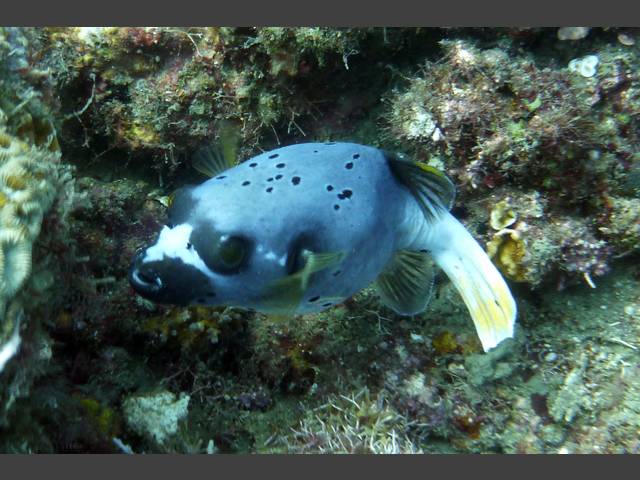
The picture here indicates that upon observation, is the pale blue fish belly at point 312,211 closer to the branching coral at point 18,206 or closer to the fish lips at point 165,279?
the fish lips at point 165,279

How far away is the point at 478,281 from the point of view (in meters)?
3.51

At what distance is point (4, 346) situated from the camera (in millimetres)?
2363

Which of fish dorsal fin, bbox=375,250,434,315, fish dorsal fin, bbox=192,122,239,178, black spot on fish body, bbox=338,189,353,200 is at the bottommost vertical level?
fish dorsal fin, bbox=375,250,434,315

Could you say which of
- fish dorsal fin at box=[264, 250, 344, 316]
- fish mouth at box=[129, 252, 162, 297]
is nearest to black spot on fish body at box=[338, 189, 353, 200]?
fish dorsal fin at box=[264, 250, 344, 316]

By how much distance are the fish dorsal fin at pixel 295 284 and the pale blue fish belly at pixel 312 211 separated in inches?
2.1

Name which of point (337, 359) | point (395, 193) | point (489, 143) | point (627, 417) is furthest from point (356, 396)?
point (489, 143)

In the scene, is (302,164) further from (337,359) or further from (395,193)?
(337,359)

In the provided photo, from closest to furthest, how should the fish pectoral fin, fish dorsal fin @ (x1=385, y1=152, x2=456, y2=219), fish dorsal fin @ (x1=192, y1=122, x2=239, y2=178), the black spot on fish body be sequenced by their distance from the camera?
the black spot on fish body, fish dorsal fin @ (x1=192, y1=122, x2=239, y2=178), fish dorsal fin @ (x1=385, y1=152, x2=456, y2=219), the fish pectoral fin

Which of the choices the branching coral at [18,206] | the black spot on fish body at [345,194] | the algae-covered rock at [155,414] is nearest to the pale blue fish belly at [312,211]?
the black spot on fish body at [345,194]

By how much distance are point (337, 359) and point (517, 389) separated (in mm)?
1375

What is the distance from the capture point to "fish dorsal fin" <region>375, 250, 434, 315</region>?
11.5 ft

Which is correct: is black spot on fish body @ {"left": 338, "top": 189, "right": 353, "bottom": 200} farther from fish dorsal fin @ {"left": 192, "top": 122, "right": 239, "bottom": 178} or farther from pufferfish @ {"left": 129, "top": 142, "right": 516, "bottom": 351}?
fish dorsal fin @ {"left": 192, "top": 122, "right": 239, "bottom": 178}

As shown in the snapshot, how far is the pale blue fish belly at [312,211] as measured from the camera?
242 centimetres

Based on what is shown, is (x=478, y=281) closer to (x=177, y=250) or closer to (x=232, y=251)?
(x=232, y=251)
